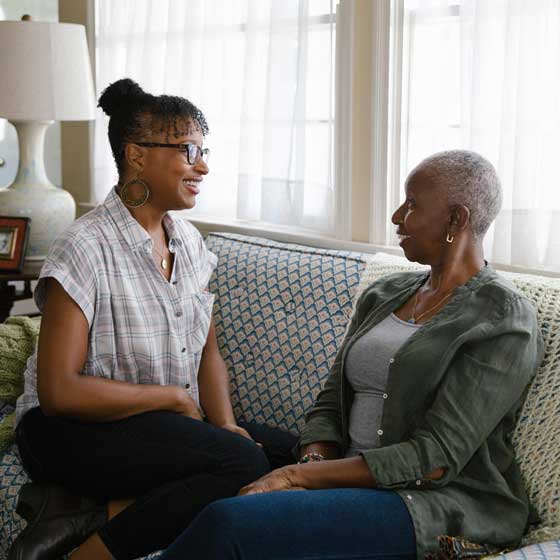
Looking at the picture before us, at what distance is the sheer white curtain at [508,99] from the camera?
6.94ft

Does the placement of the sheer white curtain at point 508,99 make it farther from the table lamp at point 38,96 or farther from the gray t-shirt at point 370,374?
the table lamp at point 38,96

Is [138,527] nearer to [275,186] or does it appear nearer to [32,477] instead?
[32,477]

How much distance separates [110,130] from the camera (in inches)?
85.2

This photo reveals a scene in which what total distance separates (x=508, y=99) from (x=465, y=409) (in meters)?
0.95

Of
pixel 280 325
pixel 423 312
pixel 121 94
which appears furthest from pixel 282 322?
pixel 121 94

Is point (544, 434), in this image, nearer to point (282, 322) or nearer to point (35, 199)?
point (282, 322)

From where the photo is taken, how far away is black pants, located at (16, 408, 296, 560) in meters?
1.82

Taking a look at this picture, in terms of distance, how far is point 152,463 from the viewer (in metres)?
1.86

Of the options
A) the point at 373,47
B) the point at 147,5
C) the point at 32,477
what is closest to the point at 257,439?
the point at 32,477

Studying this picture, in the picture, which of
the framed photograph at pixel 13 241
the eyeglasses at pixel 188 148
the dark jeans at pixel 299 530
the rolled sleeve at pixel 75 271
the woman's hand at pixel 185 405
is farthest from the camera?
the framed photograph at pixel 13 241

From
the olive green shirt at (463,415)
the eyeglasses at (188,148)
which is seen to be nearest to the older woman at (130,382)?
the eyeglasses at (188,148)

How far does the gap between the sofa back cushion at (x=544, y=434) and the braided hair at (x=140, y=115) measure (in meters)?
0.94

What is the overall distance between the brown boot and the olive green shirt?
26.6 inches

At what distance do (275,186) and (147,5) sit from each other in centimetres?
101
